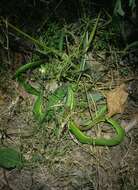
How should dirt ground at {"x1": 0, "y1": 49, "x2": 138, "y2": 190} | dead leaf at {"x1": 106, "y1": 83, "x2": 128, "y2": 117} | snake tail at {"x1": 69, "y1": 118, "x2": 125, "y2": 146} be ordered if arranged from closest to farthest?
dirt ground at {"x1": 0, "y1": 49, "x2": 138, "y2": 190}
snake tail at {"x1": 69, "y1": 118, "x2": 125, "y2": 146}
dead leaf at {"x1": 106, "y1": 83, "x2": 128, "y2": 117}

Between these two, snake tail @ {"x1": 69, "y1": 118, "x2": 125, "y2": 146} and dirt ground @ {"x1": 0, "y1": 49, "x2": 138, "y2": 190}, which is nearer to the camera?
dirt ground @ {"x1": 0, "y1": 49, "x2": 138, "y2": 190}

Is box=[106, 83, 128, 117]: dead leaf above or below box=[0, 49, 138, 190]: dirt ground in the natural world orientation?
above

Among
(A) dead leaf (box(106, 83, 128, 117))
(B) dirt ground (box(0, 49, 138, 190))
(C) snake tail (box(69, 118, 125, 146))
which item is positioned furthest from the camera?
(A) dead leaf (box(106, 83, 128, 117))

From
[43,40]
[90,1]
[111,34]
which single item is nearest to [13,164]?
[43,40]

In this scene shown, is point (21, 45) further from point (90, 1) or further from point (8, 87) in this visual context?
point (90, 1)
